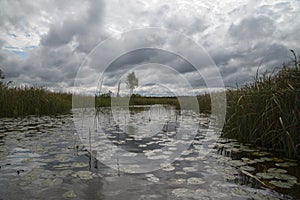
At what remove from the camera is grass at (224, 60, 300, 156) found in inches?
147

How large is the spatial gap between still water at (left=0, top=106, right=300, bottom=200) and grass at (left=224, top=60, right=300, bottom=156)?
1.12 feet

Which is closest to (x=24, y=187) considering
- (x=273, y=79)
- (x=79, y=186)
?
(x=79, y=186)

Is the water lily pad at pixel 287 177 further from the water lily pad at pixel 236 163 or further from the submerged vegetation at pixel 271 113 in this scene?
the submerged vegetation at pixel 271 113

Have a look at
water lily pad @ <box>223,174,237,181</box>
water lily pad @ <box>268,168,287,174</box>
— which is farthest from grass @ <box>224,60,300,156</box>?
water lily pad @ <box>223,174,237,181</box>

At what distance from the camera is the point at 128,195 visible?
2.33m

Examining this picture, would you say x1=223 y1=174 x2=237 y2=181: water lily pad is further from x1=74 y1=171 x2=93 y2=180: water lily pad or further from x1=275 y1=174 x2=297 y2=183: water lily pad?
x1=74 y1=171 x2=93 y2=180: water lily pad

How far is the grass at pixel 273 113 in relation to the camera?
147 inches

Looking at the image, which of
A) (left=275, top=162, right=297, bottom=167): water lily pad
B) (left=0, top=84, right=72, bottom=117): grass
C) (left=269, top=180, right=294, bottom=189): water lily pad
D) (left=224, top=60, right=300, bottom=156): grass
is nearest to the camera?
(left=269, top=180, right=294, bottom=189): water lily pad

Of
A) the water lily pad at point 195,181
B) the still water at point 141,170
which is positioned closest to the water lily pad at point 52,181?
the still water at point 141,170

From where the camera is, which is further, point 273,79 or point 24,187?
point 273,79

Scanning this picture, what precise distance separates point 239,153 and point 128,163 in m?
2.02

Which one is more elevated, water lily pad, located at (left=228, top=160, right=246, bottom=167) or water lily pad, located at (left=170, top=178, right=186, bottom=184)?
water lily pad, located at (left=228, top=160, right=246, bottom=167)

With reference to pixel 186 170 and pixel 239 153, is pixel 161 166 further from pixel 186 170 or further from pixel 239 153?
pixel 239 153

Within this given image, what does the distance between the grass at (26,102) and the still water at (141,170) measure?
503 centimetres
